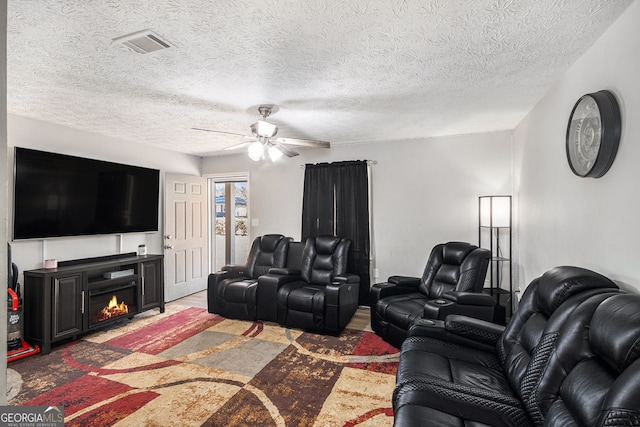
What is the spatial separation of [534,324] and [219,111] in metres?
3.22

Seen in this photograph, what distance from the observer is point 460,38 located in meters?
1.91

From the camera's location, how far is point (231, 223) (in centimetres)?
707

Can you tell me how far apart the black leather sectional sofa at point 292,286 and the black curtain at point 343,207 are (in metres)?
0.49

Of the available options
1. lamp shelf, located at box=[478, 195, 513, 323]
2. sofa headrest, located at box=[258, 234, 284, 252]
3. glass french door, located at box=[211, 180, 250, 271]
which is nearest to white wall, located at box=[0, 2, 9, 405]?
sofa headrest, located at box=[258, 234, 284, 252]

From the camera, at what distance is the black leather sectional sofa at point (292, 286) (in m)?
3.60

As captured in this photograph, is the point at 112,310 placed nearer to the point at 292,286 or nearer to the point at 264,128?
the point at 292,286

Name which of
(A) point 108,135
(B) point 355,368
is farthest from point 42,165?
(B) point 355,368

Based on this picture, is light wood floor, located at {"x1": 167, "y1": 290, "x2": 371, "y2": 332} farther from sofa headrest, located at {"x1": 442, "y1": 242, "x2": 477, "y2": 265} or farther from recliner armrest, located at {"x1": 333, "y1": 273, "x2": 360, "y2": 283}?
sofa headrest, located at {"x1": 442, "y1": 242, "x2": 477, "y2": 265}

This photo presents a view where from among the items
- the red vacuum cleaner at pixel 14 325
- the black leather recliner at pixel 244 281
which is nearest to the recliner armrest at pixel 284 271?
the black leather recliner at pixel 244 281

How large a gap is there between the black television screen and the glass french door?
92.4 inches

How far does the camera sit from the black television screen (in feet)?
10.5

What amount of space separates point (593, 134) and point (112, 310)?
503 cm

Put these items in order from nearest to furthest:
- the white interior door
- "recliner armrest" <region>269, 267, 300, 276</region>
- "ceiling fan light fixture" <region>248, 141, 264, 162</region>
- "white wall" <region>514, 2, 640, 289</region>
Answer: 1. "white wall" <region>514, 2, 640, 289</region>
2. "ceiling fan light fixture" <region>248, 141, 264, 162</region>
3. "recliner armrest" <region>269, 267, 300, 276</region>
4. the white interior door

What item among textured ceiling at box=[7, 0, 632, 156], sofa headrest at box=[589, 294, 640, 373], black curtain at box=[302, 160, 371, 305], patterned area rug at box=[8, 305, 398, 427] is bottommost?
patterned area rug at box=[8, 305, 398, 427]
